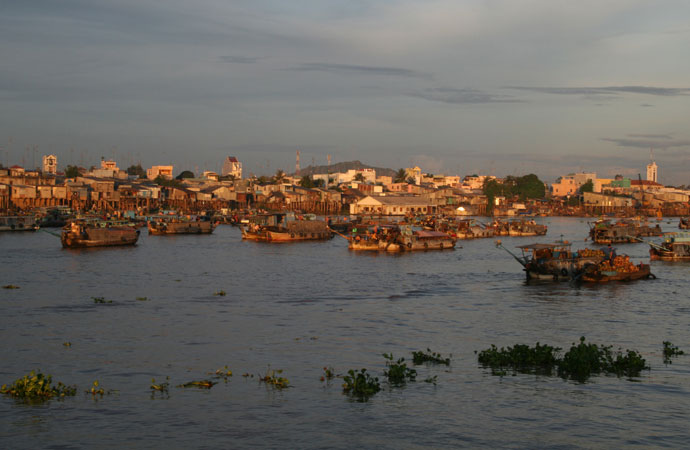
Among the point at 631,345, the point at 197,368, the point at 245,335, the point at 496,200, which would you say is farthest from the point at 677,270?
the point at 496,200

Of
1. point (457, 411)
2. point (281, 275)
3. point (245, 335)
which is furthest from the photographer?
point (281, 275)

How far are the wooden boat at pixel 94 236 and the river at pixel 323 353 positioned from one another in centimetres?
1500

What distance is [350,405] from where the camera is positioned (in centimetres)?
1375

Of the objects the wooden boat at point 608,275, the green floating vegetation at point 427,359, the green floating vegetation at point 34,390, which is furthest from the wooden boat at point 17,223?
the green floating vegetation at point 427,359

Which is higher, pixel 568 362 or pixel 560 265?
pixel 560 265

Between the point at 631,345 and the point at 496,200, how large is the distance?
123745mm

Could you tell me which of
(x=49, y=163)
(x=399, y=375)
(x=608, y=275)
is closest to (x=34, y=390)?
(x=399, y=375)

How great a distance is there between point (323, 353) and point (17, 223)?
65334mm

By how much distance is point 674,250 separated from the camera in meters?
45.7

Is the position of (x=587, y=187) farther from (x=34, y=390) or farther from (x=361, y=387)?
(x=34, y=390)

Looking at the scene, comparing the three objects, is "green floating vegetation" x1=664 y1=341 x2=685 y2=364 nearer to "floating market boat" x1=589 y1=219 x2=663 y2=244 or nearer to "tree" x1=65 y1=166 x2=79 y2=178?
"floating market boat" x1=589 y1=219 x2=663 y2=244

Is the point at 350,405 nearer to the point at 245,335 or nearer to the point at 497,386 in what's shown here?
the point at 497,386

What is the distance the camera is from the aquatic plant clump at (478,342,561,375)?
641 inches

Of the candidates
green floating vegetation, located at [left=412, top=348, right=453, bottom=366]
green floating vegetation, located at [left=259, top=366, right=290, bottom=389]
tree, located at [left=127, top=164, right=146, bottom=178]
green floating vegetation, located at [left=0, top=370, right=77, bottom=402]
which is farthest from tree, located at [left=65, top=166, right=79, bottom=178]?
green floating vegetation, located at [left=259, top=366, right=290, bottom=389]
